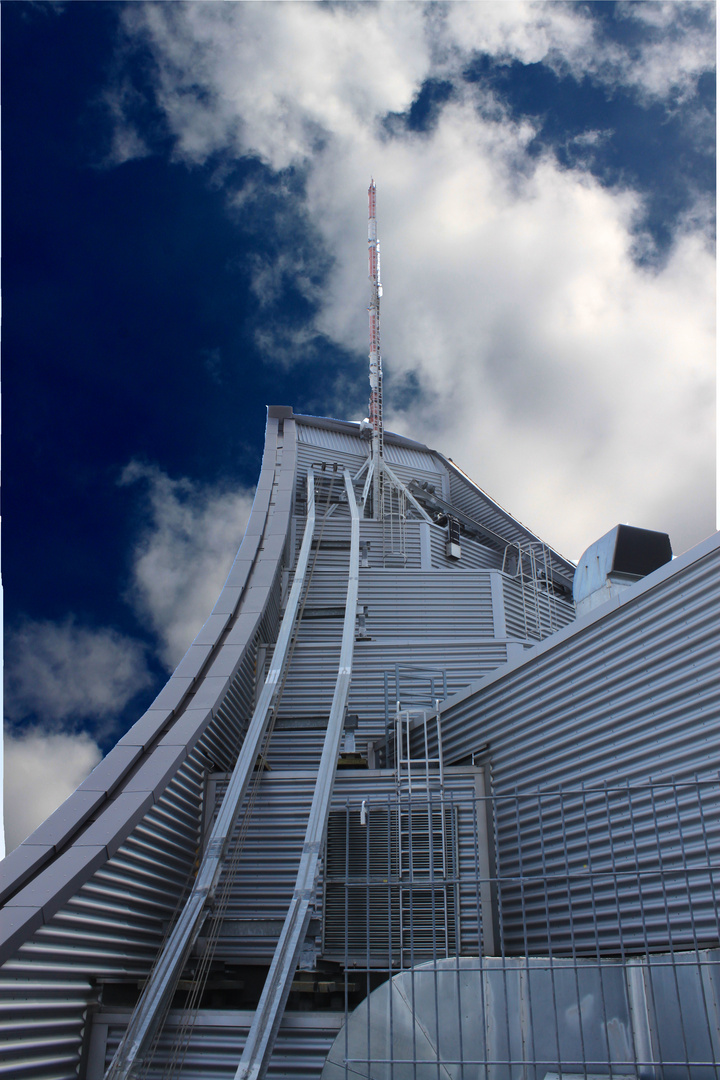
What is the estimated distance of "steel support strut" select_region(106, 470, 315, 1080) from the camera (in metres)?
6.41

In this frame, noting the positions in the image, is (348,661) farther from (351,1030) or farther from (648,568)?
(351,1030)

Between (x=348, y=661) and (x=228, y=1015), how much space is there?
5.84m

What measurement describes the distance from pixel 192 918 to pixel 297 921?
42.4 inches

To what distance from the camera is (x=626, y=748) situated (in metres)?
8.22

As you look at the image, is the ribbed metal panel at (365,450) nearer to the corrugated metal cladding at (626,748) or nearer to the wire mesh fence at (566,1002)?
the corrugated metal cladding at (626,748)

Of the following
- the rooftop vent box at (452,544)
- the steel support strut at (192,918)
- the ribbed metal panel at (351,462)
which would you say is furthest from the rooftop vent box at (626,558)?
the ribbed metal panel at (351,462)

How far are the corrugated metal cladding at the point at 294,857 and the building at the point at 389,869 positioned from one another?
0.11 feet

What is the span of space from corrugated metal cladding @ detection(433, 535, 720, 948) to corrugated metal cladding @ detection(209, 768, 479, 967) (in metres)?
0.59

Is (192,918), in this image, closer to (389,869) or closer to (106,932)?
(106,932)

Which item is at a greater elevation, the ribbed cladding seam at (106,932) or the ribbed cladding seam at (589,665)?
the ribbed cladding seam at (589,665)

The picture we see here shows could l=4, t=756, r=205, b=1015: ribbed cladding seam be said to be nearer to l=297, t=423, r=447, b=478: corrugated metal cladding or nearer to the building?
the building

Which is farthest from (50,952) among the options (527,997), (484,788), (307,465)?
(307,465)

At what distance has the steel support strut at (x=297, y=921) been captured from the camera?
20.5 ft

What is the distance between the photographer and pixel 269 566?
13953 millimetres
